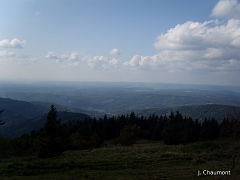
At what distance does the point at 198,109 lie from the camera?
193 m

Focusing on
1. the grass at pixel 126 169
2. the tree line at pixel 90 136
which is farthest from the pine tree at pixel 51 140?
the grass at pixel 126 169

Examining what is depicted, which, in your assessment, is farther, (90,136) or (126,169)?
(90,136)

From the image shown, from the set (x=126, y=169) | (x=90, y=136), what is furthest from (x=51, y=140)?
(x=90, y=136)

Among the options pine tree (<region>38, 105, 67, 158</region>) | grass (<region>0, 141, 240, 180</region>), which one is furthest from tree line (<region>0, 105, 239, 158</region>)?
grass (<region>0, 141, 240, 180</region>)

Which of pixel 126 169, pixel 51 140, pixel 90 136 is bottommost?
pixel 90 136

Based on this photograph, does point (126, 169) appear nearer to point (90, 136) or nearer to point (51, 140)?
point (51, 140)

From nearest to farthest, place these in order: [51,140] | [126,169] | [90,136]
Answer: [126,169] < [51,140] < [90,136]

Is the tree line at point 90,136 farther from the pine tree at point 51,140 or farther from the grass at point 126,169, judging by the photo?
the grass at point 126,169

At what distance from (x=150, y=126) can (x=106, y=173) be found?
54.6 metres

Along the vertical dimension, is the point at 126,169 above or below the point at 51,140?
above

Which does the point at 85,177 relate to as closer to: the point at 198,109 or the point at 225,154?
the point at 225,154

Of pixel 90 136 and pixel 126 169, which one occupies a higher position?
pixel 126 169

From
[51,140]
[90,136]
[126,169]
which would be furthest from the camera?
[90,136]

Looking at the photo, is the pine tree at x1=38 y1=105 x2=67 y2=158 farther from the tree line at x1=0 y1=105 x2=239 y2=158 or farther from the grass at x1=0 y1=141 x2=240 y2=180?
the grass at x1=0 y1=141 x2=240 y2=180
